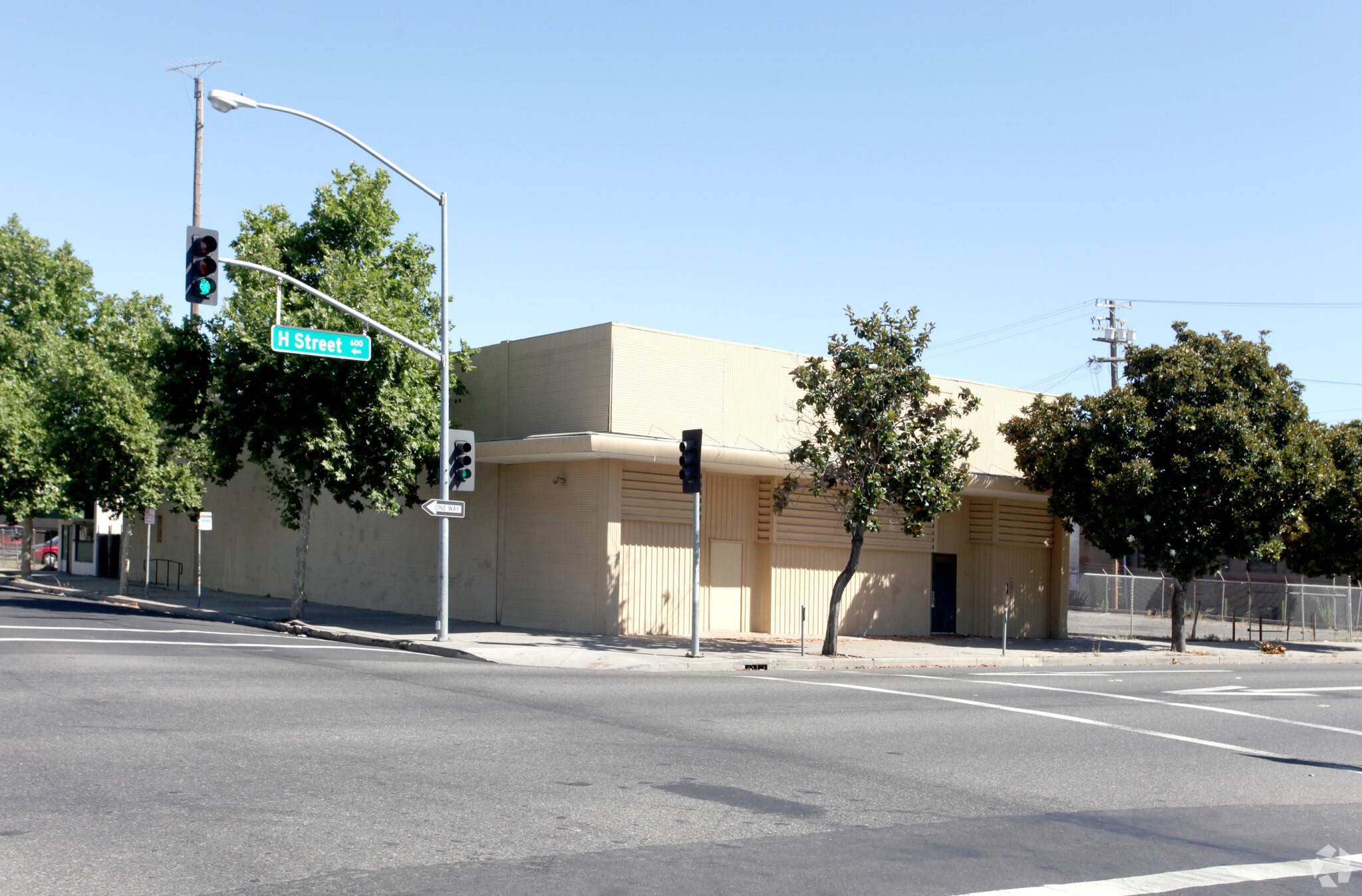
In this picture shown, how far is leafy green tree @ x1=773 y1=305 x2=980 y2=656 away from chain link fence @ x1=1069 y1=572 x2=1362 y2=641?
16550 mm

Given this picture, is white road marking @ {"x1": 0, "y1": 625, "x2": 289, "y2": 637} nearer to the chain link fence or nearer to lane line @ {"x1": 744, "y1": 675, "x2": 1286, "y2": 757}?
lane line @ {"x1": 744, "y1": 675, "x2": 1286, "y2": 757}

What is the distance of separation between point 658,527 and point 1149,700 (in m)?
11.3

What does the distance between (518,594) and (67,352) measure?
873 inches

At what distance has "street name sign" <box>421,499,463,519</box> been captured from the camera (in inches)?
861

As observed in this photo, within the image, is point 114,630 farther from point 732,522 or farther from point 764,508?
point 764,508

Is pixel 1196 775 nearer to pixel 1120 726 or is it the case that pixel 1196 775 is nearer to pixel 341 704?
pixel 1120 726

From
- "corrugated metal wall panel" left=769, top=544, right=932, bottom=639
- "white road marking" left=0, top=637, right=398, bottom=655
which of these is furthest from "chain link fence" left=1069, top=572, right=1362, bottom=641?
"white road marking" left=0, top=637, right=398, bottom=655

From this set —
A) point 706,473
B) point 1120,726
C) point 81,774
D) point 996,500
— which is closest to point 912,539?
point 996,500

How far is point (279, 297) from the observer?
20.0m

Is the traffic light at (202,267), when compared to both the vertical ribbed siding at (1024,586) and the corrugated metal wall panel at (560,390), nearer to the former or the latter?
the corrugated metal wall panel at (560,390)

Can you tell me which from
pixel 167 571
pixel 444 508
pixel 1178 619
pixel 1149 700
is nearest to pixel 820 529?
pixel 1178 619

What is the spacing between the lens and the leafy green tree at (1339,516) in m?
32.0

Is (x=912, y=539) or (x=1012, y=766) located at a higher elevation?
(x=912, y=539)

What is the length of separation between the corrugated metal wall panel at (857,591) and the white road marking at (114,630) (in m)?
11.5
